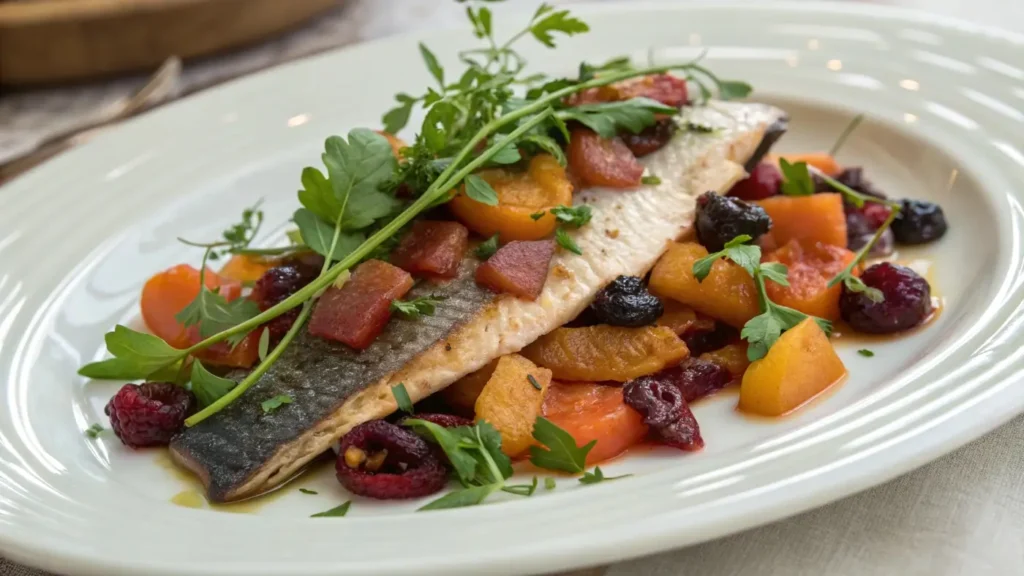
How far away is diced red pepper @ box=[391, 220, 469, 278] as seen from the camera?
2803 mm

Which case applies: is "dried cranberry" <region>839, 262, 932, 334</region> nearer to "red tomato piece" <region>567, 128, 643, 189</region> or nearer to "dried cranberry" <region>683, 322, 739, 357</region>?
"dried cranberry" <region>683, 322, 739, 357</region>

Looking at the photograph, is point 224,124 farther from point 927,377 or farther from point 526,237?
point 927,377

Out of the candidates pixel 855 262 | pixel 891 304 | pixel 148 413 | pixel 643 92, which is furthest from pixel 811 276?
pixel 148 413

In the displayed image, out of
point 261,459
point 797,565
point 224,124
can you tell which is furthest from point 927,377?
point 224,124

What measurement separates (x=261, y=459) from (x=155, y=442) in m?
0.44

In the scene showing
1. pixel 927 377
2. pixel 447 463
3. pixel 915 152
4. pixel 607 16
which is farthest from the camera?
pixel 607 16

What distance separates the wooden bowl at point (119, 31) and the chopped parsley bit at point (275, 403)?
125 inches

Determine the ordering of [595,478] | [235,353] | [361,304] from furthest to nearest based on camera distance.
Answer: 1. [235,353]
2. [361,304]
3. [595,478]

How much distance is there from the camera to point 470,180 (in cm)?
280

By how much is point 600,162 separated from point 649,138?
0.30 metres

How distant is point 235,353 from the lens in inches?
115

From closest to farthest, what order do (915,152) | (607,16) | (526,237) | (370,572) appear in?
(370,572) < (526,237) < (915,152) < (607,16)

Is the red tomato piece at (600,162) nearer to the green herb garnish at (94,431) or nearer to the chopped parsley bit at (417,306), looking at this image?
the chopped parsley bit at (417,306)

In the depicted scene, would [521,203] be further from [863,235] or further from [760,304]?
[863,235]
